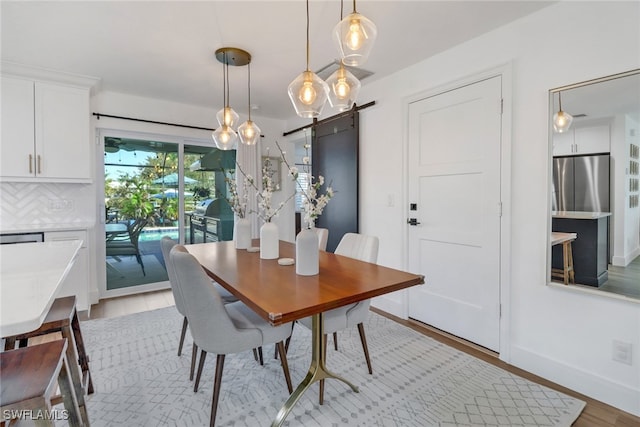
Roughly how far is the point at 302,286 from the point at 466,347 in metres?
1.78

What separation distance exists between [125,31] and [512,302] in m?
3.53

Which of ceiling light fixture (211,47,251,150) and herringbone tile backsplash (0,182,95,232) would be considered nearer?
ceiling light fixture (211,47,251,150)

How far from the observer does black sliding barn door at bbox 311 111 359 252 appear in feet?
11.8

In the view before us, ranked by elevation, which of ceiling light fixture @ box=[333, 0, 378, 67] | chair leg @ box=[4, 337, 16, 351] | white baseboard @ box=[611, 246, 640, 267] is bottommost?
chair leg @ box=[4, 337, 16, 351]

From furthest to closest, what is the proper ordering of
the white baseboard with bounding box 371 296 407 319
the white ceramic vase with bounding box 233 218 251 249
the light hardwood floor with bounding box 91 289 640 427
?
the white baseboard with bounding box 371 296 407 319 → the white ceramic vase with bounding box 233 218 251 249 → the light hardwood floor with bounding box 91 289 640 427

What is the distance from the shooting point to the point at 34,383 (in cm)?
94

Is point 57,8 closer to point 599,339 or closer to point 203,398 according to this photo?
point 203,398

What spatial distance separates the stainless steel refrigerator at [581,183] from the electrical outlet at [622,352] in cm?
78

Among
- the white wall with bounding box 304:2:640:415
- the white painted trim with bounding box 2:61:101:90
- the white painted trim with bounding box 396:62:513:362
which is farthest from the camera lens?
the white painted trim with bounding box 2:61:101:90

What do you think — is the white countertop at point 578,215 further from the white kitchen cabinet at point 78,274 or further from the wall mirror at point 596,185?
Answer: the white kitchen cabinet at point 78,274

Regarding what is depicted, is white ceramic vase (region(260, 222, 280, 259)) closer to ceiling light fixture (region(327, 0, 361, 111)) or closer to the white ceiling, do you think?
ceiling light fixture (region(327, 0, 361, 111))

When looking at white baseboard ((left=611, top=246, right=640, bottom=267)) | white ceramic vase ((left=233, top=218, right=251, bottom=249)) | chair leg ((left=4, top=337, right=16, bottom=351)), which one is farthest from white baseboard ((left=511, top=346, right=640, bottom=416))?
chair leg ((left=4, top=337, right=16, bottom=351))

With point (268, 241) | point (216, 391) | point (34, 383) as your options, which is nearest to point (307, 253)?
point (268, 241)

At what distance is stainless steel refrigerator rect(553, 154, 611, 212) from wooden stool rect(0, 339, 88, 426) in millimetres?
2702
